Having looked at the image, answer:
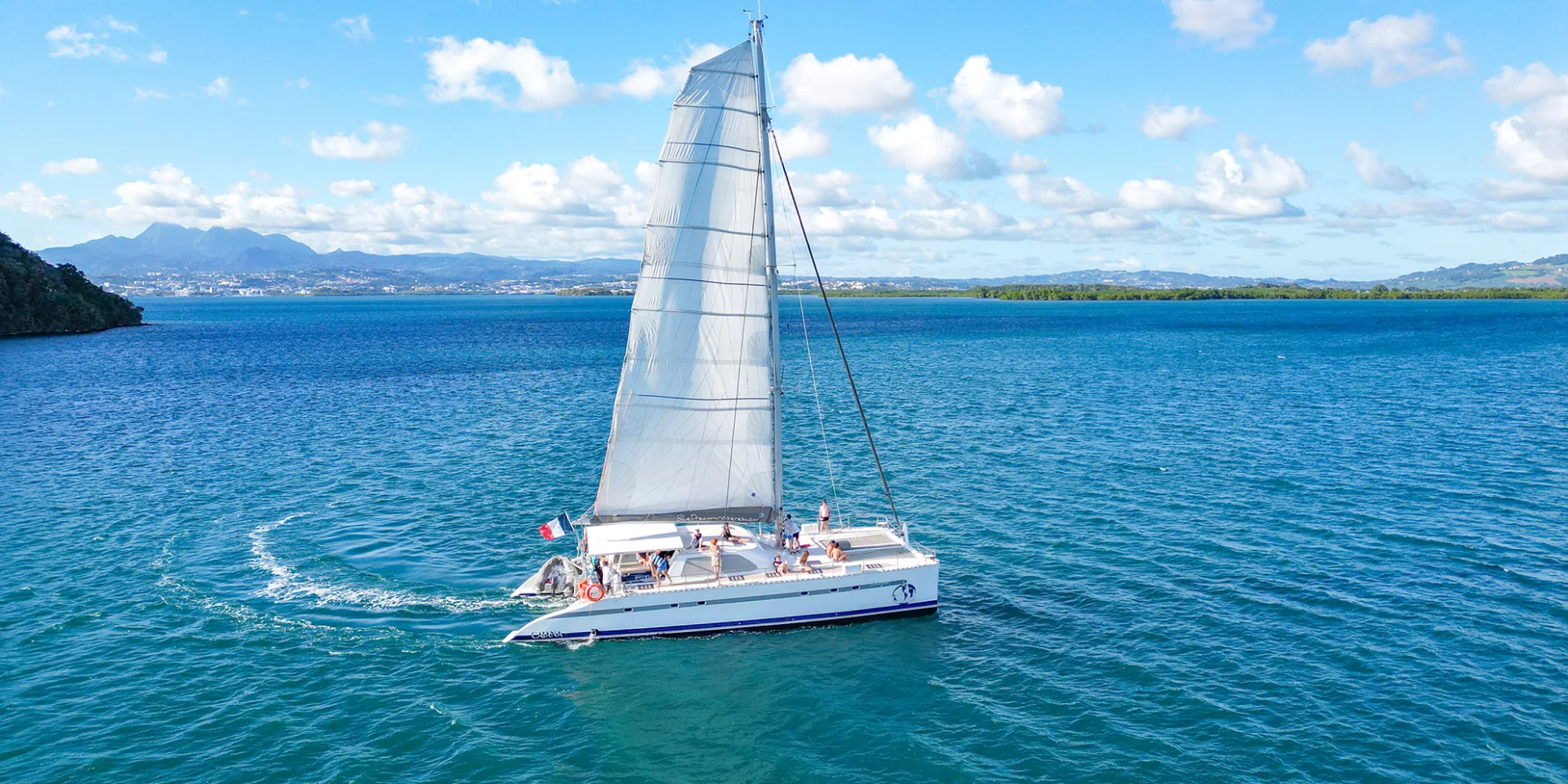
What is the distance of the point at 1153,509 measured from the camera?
39.2 metres

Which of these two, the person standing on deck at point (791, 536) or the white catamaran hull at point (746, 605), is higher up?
the person standing on deck at point (791, 536)

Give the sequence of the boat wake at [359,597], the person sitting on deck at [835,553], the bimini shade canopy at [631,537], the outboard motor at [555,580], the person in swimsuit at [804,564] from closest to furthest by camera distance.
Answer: the bimini shade canopy at [631,537], the person in swimsuit at [804,564], the person sitting on deck at [835,553], the outboard motor at [555,580], the boat wake at [359,597]

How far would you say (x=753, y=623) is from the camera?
27.5 m

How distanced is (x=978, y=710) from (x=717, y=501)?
11152mm

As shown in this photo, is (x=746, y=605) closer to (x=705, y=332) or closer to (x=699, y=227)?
(x=705, y=332)

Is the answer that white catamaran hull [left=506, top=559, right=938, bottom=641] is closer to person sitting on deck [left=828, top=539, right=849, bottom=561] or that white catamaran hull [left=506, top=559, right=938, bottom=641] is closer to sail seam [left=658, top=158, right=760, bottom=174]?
person sitting on deck [left=828, top=539, right=849, bottom=561]

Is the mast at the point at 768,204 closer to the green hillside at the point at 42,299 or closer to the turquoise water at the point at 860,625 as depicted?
the turquoise water at the point at 860,625

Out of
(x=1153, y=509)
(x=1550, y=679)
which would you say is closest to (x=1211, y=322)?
(x=1153, y=509)

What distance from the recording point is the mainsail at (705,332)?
1049 inches

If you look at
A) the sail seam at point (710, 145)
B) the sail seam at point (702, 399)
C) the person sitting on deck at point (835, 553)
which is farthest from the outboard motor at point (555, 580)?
the sail seam at point (710, 145)

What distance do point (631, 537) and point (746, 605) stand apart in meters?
4.20

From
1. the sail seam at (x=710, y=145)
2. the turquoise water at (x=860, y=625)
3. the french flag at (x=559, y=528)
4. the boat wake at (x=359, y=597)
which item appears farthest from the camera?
the boat wake at (x=359, y=597)

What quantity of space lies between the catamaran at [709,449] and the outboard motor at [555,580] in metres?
0.05

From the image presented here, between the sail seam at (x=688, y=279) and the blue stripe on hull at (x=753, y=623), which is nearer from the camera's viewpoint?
the blue stripe on hull at (x=753, y=623)
